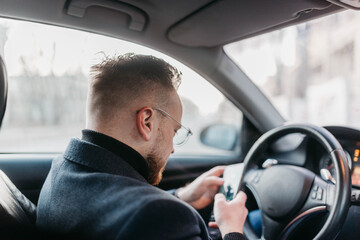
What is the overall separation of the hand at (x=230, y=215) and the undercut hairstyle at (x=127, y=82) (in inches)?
21.1

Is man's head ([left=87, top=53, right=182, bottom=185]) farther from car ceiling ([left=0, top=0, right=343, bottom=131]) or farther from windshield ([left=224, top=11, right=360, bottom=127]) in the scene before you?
windshield ([left=224, top=11, right=360, bottom=127])

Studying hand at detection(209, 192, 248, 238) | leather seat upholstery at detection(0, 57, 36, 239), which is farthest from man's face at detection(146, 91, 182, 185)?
leather seat upholstery at detection(0, 57, 36, 239)

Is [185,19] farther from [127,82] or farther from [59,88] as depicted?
[59,88]

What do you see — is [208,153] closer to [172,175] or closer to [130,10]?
[172,175]

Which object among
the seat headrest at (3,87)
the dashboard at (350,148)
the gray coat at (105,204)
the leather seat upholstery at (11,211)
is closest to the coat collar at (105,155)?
the gray coat at (105,204)

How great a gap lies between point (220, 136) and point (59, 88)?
136 cm

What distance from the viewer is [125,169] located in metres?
1.31

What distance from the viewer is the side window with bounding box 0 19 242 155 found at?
2.15 meters

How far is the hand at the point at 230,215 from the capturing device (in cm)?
157

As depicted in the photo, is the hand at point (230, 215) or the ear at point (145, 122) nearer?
the ear at point (145, 122)

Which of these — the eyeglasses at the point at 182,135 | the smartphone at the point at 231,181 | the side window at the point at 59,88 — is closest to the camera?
the eyeglasses at the point at 182,135

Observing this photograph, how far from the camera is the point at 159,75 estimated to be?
61.7 inches

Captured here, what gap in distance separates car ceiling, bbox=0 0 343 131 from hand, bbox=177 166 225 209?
759mm

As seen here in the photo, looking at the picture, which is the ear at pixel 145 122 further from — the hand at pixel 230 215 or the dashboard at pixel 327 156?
the dashboard at pixel 327 156
